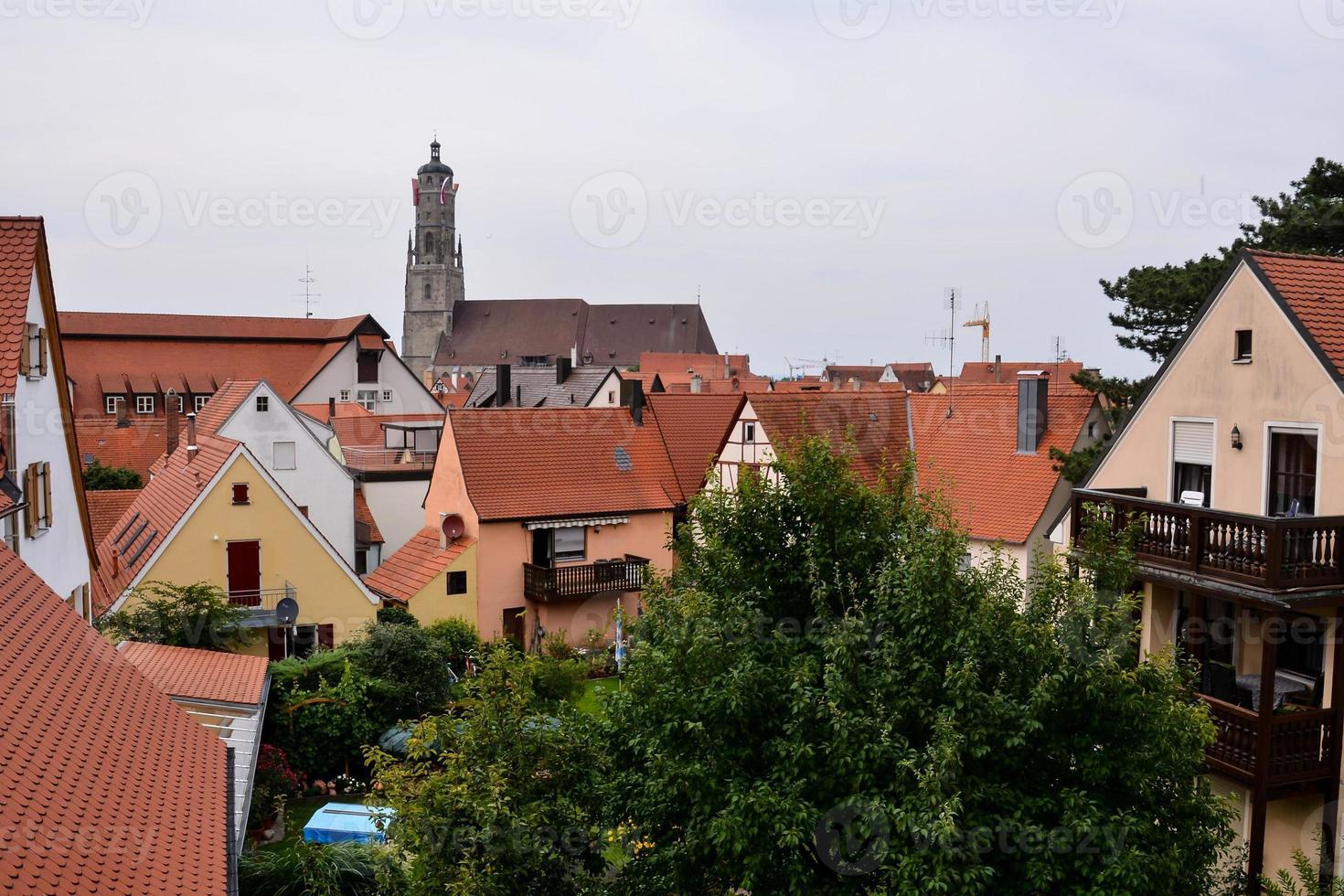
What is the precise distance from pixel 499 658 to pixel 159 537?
734 inches

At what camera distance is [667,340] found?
410 ft

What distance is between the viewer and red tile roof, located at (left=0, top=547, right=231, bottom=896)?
723cm

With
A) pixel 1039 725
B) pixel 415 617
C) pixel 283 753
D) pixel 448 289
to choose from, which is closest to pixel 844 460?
pixel 1039 725

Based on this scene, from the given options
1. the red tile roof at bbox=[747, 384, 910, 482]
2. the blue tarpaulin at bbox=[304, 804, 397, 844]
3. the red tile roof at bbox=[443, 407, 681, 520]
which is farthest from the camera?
the red tile roof at bbox=[747, 384, 910, 482]

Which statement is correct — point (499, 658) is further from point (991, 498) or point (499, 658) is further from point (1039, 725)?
point (991, 498)

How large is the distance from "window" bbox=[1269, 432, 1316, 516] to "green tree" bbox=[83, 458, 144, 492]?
41.9 meters

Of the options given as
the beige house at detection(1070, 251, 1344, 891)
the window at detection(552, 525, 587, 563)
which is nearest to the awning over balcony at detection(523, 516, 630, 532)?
the window at detection(552, 525, 587, 563)

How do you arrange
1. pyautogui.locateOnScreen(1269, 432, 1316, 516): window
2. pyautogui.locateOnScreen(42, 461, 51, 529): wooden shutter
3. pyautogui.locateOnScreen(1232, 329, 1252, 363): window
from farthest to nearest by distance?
pyautogui.locateOnScreen(42, 461, 51, 529): wooden shutter < pyautogui.locateOnScreen(1232, 329, 1252, 363): window < pyautogui.locateOnScreen(1269, 432, 1316, 516): window

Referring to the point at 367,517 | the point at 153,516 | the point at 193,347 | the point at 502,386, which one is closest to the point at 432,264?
the point at 193,347

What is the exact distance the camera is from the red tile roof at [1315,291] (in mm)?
13908

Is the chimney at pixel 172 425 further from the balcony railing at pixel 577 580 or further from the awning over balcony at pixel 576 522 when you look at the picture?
the balcony railing at pixel 577 580

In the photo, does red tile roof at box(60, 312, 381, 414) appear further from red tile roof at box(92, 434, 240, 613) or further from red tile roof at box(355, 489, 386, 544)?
red tile roof at box(92, 434, 240, 613)

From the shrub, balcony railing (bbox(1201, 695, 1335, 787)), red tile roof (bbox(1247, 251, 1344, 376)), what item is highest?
red tile roof (bbox(1247, 251, 1344, 376))

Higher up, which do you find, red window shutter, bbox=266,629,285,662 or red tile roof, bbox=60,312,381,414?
red tile roof, bbox=60,312,381,414
